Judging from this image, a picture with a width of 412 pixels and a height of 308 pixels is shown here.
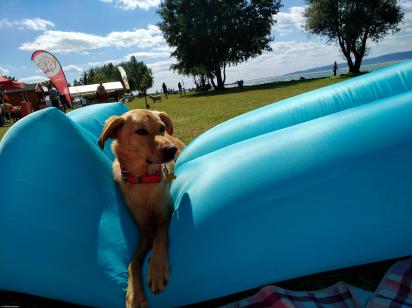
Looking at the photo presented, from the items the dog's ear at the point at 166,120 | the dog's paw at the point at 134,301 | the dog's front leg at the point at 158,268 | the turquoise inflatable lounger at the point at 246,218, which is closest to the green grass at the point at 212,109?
the dog's ear at the point at 166,120

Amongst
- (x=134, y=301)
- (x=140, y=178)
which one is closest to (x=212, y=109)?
(x=140, y=178)

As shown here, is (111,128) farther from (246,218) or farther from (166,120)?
(246,218)

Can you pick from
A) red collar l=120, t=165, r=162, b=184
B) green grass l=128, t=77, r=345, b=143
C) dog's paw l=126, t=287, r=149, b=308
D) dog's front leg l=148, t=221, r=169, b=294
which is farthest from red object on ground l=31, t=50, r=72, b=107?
dog's paw l=126, t=287, r=149, b=308

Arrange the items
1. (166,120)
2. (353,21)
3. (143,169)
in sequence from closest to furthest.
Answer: (143,169)
(166,120)
(353,21)

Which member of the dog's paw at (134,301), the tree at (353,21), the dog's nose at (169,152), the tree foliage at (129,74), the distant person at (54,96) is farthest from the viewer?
the tree foliage at (129,74)

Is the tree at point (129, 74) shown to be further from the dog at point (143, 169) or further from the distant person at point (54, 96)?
the dog at point (143, 169)

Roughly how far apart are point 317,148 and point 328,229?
61 centimetres

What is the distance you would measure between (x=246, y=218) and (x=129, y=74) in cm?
9750

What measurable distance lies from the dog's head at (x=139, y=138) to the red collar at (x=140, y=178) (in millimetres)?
137

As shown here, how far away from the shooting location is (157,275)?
238 cm

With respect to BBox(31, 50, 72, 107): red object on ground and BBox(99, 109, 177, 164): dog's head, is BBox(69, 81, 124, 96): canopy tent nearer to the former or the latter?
BBox(31, 50, 72, 107): red object on ground

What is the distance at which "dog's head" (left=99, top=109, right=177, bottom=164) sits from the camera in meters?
3.07

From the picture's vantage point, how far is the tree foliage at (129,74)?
298 feet

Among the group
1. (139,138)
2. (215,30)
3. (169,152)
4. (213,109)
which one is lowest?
(213,109)
